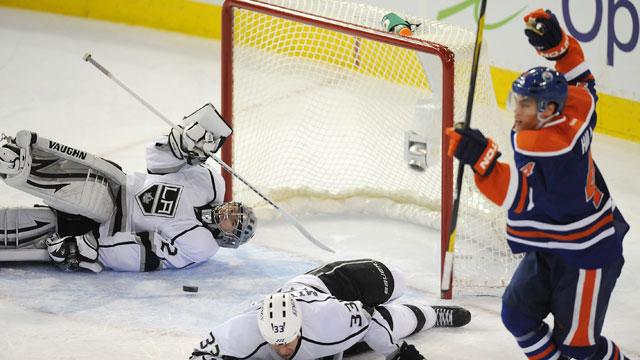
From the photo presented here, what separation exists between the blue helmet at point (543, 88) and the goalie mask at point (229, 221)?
1708 millimetres

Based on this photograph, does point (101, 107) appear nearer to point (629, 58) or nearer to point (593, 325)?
point (629, 58)

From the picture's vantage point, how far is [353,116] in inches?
224

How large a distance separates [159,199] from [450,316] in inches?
53.9

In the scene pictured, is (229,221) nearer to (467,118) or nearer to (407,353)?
(407,353)

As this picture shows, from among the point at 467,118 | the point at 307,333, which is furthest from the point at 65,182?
the point at 467,118

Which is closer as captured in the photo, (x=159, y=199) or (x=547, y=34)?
(x=547, y=34)

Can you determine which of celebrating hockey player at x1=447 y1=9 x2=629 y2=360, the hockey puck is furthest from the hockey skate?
the hockey puck

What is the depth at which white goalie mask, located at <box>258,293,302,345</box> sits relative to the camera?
3861 mm

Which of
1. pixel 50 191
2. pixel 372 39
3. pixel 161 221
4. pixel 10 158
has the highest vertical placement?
pixel 372 39

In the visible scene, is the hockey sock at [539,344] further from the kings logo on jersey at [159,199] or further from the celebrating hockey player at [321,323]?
the kings logo on jersey at [159,199]

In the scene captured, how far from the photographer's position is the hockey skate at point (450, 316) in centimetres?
464

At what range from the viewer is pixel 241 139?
5855 millimetres

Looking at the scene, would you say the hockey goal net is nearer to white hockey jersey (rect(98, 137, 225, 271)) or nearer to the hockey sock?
white hockey jersey (rect(98, 137, 225, 271))

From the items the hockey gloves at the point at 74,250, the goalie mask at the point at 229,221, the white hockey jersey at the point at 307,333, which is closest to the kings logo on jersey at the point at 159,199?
the goalie mask at the point at 229,221
